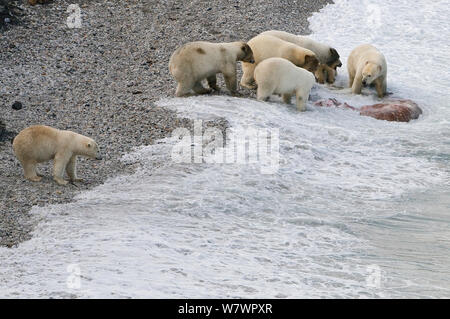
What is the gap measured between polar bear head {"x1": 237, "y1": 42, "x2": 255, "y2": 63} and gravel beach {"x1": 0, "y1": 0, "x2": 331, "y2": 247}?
62 centimetres

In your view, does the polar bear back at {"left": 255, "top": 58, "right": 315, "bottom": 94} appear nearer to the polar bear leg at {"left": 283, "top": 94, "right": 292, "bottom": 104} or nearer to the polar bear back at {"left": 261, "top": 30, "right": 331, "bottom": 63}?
the polar bear leg at {"left": 283, "top": 94, "right": 292, "bottom": 104}

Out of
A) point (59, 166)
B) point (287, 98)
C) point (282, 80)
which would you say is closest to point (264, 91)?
point (282, 80)

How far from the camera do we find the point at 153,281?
7309 millimetres

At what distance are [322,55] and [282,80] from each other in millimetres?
2058

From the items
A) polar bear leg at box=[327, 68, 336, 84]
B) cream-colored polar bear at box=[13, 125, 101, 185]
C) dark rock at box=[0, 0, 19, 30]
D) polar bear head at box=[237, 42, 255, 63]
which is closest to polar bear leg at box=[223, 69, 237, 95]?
polar bear head at box=[237, 42, 255, 63]

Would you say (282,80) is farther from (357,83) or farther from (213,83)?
(357,83)

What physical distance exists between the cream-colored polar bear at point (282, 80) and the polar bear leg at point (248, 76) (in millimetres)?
679

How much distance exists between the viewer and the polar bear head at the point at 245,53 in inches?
485

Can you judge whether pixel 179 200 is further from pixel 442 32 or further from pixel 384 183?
pixel 442 32

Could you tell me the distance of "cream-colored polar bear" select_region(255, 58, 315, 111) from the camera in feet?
39.5

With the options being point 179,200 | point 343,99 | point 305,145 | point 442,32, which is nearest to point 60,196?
point 179,200

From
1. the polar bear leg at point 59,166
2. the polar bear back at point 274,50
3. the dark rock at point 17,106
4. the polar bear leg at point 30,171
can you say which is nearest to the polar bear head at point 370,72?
the polar bear back at point 274,50

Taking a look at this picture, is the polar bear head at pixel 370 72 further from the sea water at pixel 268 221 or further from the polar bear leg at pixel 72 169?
the polar bear leg at pixel 72 169
